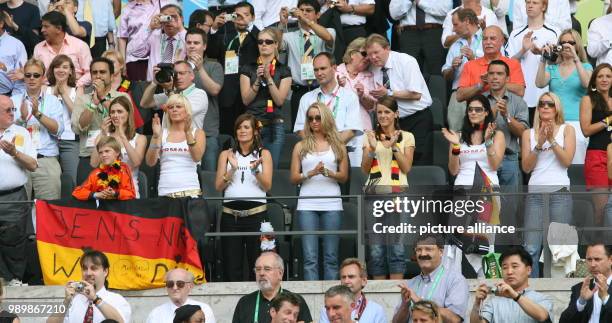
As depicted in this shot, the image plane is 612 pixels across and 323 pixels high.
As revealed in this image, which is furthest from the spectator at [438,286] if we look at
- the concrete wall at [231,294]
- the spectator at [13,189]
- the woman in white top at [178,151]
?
the spectator at [13,189]

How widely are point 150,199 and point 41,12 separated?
6231 mm

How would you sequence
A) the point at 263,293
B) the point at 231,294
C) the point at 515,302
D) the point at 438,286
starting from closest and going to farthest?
the point at 515,302
the point at 438,286
the point at 263,293
the point at 231,294

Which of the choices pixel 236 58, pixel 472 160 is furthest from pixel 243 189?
pixel 236 58

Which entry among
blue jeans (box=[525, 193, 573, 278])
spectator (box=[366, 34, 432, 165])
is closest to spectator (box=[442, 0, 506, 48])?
spectator (box=[366, 34, 432, 165])

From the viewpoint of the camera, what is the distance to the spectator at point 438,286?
45.6 feet

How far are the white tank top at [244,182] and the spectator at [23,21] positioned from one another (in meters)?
4.97

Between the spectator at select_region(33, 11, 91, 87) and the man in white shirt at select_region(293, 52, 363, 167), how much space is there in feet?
9.21

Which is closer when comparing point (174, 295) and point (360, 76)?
point (174, 295)

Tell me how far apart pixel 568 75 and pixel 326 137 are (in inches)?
121

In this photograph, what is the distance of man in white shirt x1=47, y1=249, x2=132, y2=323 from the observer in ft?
46.2

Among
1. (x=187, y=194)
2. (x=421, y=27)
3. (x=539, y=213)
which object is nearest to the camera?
(x=539, y=213)

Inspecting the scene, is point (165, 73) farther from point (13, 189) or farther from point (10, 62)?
point (10, 62)

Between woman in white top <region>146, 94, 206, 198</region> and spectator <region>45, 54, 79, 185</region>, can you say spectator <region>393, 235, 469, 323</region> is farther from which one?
spectator <region>45, 54, 79, 185</region>

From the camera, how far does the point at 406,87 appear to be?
17.9 m
